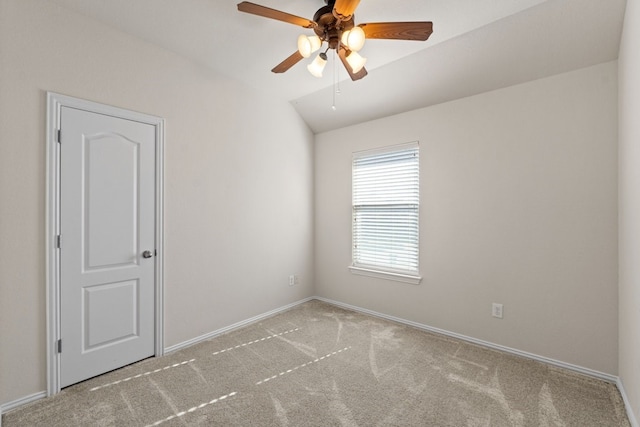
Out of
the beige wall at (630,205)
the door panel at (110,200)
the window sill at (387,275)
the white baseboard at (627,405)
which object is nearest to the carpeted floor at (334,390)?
the white baseboard at (627,405)

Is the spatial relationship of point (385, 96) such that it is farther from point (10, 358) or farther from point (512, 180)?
point (10, 358)

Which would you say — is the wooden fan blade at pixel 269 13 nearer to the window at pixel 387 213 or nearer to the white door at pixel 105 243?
the white door at pixel 105 243

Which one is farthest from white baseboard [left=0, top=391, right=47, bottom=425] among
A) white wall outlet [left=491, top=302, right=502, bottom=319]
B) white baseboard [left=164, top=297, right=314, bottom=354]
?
white wall outlet [left=491, top=302, right=502, bottom=319]

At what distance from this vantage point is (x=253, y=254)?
357cm

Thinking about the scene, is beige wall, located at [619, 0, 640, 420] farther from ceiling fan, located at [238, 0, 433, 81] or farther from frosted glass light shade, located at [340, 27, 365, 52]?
frosted glass light shade, located at [340, 27, 365, 52]

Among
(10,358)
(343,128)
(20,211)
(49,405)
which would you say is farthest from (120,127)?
(343,128)

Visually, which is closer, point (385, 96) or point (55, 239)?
point (55, 239)

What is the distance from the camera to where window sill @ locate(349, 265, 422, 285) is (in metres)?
3.42

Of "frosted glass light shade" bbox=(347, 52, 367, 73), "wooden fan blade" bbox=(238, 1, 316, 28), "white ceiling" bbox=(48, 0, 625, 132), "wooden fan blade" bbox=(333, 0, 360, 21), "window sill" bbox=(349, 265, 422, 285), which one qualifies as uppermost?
"white ceiling" bbox=(48, 0, 625, 132)

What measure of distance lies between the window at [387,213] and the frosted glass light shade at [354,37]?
5.98 ft

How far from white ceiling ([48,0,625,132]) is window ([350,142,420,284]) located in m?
0.71

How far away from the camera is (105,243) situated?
7.89 ft

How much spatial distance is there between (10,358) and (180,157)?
1.88 m

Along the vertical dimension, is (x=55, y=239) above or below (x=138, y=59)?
below
